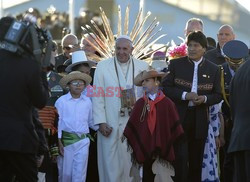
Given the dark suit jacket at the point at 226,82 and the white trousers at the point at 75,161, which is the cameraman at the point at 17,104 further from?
the dark suit jacket at the point at 226,82

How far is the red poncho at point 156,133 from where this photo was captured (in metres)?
10.2

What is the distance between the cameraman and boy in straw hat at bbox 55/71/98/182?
109 inches

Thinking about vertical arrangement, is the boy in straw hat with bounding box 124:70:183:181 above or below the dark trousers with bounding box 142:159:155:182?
above

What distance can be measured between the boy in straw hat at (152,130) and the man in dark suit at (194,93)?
0.51 meters

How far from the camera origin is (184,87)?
11.0 metres

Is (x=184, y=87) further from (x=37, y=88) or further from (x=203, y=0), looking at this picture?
(x=203, y=0)

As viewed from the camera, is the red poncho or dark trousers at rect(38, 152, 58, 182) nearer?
the red poncho

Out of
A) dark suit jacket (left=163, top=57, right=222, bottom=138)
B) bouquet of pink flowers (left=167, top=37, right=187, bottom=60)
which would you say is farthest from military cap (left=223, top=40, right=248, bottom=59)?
bouquet of pink flowers (left=167, top=37, right=187, bottom=60)

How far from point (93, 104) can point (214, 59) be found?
2.30m

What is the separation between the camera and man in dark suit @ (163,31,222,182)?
10.9 meters

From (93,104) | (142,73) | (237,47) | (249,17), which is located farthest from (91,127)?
(249,17)

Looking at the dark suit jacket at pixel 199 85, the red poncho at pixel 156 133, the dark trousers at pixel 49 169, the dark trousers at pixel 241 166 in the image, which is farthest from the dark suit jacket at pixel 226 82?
the dark trousers at pixel 241 166

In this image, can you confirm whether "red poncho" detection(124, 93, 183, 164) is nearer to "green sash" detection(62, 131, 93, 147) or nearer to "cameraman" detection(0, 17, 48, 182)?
"green sash" detection(62, 131, 93, 147)

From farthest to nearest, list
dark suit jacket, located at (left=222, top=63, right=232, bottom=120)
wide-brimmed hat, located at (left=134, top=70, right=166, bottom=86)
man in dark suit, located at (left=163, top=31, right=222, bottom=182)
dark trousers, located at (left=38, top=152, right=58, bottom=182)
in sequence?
1. dark suit jacket, located at (left=222, top=63, right=232, bottom=120)
2. man in dark suit, located at (left=163, top=31, right=222, bottom=182)
3. wide-brimmed hat, located at (left=134, top=70, right=166, bottom=86)
4. dark trousers, located at (left=38, top=152, right=58, bottom=182)
